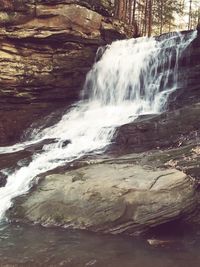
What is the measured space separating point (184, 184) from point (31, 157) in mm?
5311

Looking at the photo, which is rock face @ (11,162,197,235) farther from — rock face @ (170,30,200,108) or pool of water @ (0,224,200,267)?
rock face @ (170,30,200,108)

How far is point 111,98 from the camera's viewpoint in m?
17.6

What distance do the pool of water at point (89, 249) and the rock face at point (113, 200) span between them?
36 cm

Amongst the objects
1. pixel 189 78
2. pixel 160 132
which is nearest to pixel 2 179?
pixel 160 132

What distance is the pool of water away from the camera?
6.94 m

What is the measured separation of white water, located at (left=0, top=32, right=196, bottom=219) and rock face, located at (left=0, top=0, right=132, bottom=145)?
37.8 inches

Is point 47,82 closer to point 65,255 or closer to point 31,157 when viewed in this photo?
point 31,157

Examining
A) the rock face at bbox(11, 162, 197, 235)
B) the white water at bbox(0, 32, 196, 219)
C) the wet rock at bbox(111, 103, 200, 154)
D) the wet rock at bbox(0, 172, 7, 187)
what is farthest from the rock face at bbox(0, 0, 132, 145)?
the rock face at bbox(11, 162, 197, 235)

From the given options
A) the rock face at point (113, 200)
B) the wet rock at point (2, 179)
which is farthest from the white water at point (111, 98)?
the rock face at point (113, 200)

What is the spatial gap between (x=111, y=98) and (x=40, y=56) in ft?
12.3

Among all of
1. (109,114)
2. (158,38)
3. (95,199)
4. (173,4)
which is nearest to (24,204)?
(95,199)

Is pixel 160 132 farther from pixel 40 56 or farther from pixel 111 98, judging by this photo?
pixel 40 56

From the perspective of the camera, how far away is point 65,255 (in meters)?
7.29

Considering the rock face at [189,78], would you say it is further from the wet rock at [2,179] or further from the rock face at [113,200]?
the wet rock at [2,179]
